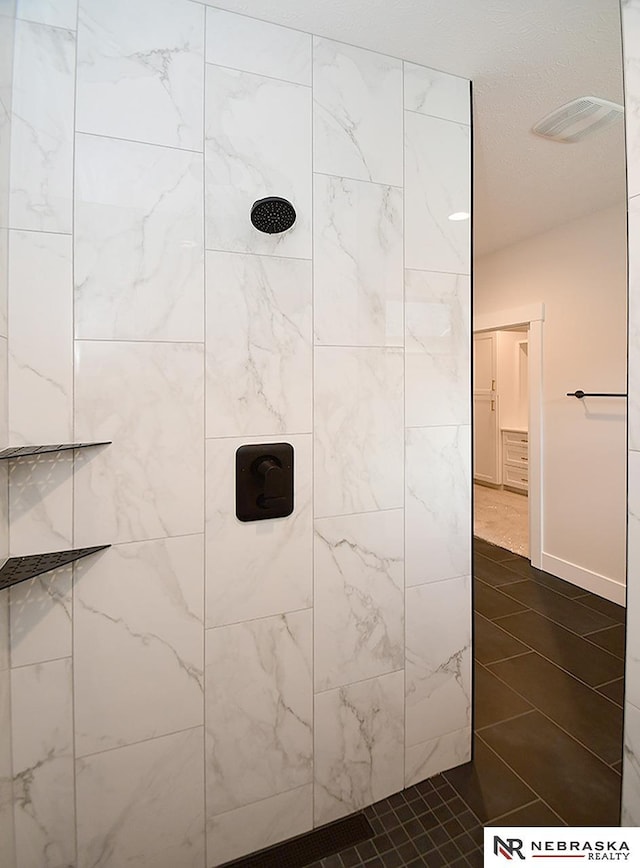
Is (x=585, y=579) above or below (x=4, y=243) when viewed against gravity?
below

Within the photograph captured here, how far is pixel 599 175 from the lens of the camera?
101 inches

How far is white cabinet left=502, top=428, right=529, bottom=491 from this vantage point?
6.02 m

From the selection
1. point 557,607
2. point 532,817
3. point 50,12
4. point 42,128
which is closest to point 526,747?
point 532,817

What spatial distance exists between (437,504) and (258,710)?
0.89 meters

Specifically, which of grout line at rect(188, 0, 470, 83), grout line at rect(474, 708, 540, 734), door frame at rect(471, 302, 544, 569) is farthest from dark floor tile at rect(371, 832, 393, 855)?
door frame at rect(471, 302, 544, 569)

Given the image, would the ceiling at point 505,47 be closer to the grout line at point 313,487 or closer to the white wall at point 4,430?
the grout line at point 313,487

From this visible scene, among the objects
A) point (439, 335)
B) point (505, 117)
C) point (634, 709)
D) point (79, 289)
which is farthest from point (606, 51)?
point (634, 709)

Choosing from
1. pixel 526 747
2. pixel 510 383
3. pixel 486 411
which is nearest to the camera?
pixel 526 747

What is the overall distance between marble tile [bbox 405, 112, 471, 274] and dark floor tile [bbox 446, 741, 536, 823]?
1.84 m

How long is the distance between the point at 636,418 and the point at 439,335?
0.74 m

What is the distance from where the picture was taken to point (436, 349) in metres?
1.61

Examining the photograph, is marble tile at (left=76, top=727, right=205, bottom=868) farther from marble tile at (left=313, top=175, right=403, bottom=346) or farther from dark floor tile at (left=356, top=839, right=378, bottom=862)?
marble tile at (left=313, top=175, right=403, bottom=346)

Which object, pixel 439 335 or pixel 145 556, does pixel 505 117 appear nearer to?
pixel 439 335

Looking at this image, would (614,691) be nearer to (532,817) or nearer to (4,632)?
(532,817)
